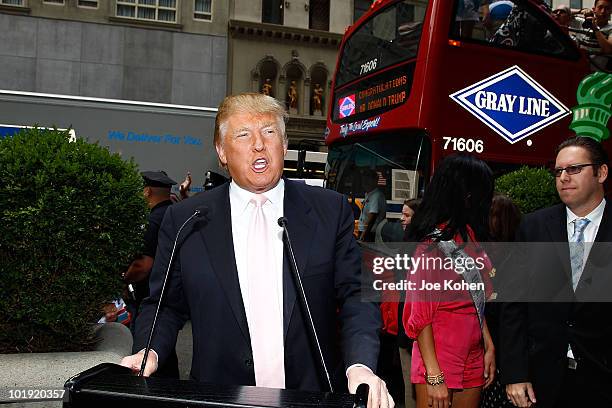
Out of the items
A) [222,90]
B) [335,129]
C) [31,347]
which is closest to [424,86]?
[335,129]

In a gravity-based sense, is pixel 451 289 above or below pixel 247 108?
below

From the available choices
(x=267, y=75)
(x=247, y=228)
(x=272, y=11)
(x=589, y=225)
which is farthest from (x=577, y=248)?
(x=272, y=11)

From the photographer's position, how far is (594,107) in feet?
28.1

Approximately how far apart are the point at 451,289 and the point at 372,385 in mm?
1640

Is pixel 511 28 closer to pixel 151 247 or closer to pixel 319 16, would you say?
pixel 151 247

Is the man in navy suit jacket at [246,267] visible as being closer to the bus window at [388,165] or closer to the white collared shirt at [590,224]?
the white collared shirt at [590,224]

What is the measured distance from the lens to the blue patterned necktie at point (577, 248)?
323cm

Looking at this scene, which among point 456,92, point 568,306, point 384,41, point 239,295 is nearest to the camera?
point 239,295

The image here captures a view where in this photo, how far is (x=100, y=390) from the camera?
151cm

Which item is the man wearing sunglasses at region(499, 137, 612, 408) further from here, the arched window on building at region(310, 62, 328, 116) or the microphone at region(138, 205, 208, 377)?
the arched window on building at region(310, 62, 328, 116)

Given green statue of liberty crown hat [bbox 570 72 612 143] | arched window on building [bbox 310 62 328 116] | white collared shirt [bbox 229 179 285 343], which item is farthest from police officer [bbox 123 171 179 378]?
arched window on building [bbox 310 62 328 116]

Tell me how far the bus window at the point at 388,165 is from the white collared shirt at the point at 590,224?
3.80 metres

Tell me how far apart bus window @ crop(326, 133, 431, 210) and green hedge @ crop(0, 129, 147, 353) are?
14.2ft

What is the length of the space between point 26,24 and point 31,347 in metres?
23.5
